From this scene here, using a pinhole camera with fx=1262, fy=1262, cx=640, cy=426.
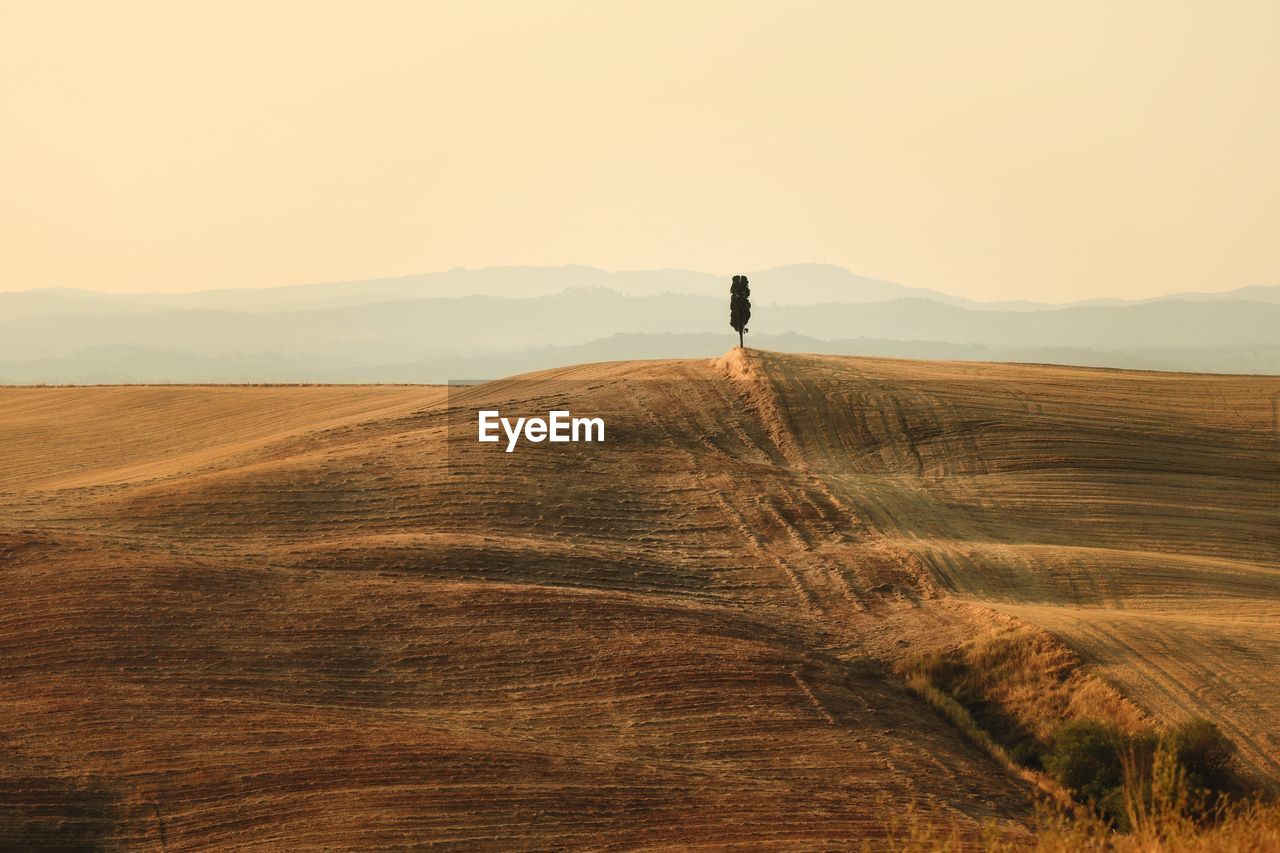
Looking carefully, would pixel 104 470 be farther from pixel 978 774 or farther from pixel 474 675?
pixel 978 774

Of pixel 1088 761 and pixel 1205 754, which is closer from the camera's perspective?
pixel 1205 754

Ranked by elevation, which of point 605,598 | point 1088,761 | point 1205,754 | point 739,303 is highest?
point 739,303

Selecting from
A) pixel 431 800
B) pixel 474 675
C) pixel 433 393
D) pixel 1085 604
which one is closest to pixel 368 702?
pixel 474 675

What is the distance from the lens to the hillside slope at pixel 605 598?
16328 mm

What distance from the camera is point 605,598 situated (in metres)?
23.2

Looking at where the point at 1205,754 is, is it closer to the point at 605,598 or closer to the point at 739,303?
the point at 605,598

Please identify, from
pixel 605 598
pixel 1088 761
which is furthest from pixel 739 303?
pixel 1088 761
